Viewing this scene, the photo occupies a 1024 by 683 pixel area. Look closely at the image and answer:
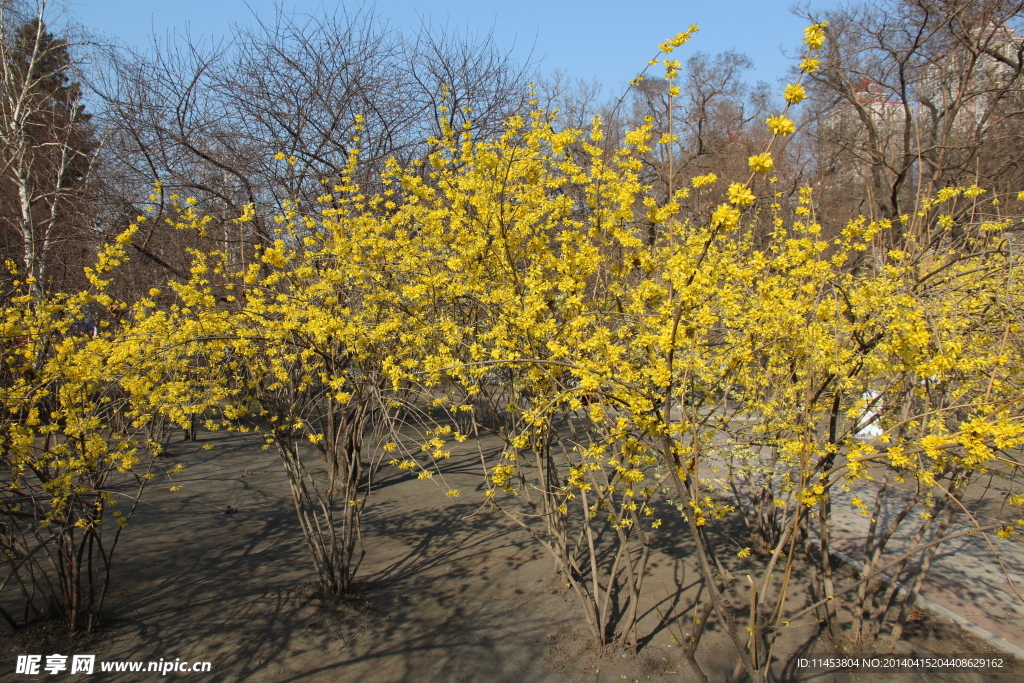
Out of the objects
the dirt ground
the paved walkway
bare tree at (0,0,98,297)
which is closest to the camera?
the dirt ground

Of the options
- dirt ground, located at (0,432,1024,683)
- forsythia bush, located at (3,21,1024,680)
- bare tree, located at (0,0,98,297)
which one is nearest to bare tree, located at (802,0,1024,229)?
forsythia bush, located at (3,21,1024,680)

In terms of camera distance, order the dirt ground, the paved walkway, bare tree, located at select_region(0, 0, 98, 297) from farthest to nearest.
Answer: bare tree, located at select_region(0, 0, 98, 297), the paved walkway, the dirt ground

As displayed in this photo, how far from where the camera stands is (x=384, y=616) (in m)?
4.84

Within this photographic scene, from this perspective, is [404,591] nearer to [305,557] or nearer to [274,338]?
[305,557]

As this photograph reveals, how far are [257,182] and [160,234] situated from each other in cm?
248

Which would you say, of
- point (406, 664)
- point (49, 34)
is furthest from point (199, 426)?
point (406, 664)

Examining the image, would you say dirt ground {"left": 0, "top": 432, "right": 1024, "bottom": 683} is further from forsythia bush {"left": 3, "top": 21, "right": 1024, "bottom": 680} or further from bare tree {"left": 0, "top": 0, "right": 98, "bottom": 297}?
bare tree {"left": 0, "top": 0, "right": 98, "bottom": 297}

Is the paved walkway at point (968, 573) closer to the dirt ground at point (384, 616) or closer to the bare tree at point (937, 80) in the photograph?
the dirt ground at point (384, 616)

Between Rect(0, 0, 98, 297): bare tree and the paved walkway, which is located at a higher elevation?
Rect(0, 0, 98, 297): bare tree

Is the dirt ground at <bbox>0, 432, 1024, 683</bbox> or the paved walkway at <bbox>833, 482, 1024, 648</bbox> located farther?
the paved walkway at <bbox>833, 482, 1024, 648</bbox>

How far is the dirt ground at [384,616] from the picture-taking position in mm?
4145

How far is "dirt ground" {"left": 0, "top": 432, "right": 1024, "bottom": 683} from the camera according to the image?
163 inches

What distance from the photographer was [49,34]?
1092 centimetres

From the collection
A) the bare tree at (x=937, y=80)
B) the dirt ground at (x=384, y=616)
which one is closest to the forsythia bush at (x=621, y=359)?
the dirt ground at (x=384, y=616)
